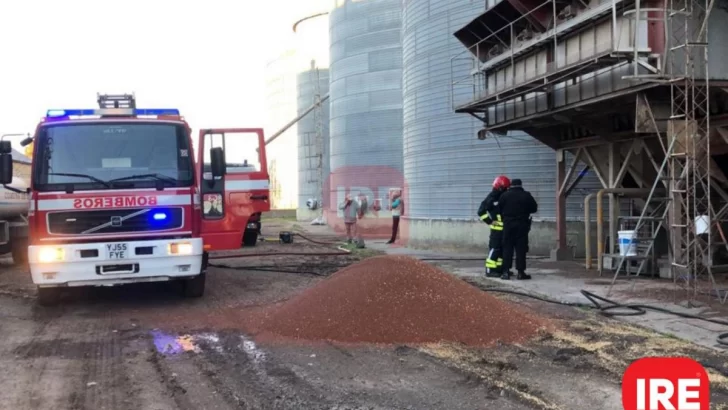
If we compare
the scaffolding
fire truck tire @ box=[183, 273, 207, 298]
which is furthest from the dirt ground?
the scaffolding

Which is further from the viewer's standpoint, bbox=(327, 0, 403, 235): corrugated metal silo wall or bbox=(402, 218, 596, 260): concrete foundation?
bbox=(327, 0, 403, 235): corrugated metal silo wall

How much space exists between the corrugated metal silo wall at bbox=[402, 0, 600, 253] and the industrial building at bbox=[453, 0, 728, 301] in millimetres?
671

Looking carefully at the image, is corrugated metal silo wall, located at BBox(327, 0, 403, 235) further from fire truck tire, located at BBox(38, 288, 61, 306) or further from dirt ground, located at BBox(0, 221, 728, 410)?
dirt ground, located at BBox(0, 221, 728, 410)

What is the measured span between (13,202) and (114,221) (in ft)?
23.2

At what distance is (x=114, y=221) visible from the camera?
8203mm

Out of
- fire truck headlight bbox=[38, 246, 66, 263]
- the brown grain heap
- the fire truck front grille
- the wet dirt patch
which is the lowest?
the wet dirt patch

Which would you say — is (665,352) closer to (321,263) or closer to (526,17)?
(526,17)

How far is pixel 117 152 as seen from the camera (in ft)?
27.7

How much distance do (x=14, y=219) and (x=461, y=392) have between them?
12696 mm

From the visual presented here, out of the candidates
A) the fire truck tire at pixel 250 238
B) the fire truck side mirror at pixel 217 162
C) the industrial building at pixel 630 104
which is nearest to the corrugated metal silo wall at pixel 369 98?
the fire truck tire at pixel 250 238

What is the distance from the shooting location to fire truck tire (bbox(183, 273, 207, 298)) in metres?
9.40

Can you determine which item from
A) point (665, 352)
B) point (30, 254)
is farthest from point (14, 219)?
point (665, 352)

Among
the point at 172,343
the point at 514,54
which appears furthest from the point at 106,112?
the point at 514,54

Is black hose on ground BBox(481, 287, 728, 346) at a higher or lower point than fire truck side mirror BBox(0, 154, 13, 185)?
lower
